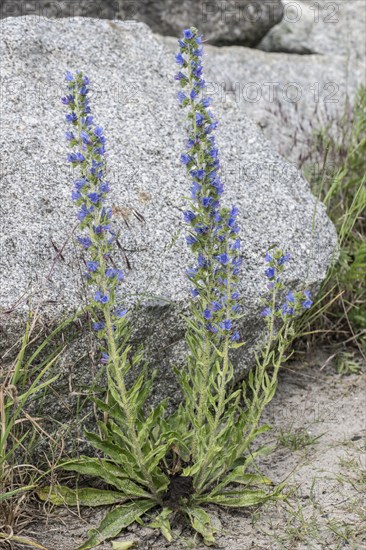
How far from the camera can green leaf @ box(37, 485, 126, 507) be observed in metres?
3.15

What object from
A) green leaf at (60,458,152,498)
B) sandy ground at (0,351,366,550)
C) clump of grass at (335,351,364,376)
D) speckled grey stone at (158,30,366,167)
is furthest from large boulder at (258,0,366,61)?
green leaf at (60,458,152,498)

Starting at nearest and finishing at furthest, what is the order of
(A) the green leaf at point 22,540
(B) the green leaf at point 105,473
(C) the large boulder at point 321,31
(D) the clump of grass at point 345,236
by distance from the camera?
1. (A) the green leaf at point 22,540
2. (B) the green leaf at point 105,473
3. (D) the clump of grass at point 345,236
4. (C) the large boulder at point 321,31

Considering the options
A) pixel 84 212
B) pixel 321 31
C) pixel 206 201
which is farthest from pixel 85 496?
pixel 321 31

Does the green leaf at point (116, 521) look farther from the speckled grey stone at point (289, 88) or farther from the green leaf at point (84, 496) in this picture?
the speckled grey stone at point (289, 88)

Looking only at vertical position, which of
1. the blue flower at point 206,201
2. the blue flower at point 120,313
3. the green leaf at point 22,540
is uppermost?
the blue flower at point 206,201

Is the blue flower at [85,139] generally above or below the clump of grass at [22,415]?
above

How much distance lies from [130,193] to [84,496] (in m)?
1.31

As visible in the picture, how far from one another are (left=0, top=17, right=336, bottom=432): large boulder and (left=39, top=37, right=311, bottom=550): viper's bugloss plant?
0.44ft

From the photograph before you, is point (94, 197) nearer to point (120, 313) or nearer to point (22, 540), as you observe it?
point (120, 313)

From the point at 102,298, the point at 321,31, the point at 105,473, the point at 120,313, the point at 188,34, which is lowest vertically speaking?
the point at 105,473

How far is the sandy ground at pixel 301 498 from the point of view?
301 cm

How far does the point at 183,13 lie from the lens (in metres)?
5.71

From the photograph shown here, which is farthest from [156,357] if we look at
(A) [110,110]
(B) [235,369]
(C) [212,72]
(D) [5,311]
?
(C) [212,72]

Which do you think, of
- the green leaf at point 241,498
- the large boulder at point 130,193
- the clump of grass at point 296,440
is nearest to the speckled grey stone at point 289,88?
the large boulder at point 130,193
